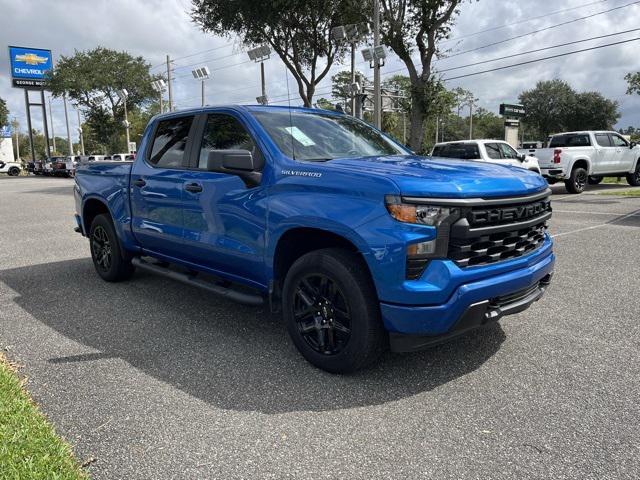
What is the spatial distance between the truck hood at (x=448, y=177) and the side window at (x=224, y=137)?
831 mm

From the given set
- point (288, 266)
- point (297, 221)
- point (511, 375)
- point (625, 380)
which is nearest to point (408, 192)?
point (297, 221)

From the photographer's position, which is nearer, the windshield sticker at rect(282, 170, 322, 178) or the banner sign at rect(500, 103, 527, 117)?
the windshield sticker at rect(282, 170, 322, 178)

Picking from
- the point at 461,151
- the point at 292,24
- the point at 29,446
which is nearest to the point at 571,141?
the point at 461,151

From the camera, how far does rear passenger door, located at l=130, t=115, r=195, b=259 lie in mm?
4680

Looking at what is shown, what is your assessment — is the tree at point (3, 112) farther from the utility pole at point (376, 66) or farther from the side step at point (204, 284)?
the side step at point (204, 284)

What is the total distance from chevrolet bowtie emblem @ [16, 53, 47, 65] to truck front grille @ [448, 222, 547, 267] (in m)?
79.6

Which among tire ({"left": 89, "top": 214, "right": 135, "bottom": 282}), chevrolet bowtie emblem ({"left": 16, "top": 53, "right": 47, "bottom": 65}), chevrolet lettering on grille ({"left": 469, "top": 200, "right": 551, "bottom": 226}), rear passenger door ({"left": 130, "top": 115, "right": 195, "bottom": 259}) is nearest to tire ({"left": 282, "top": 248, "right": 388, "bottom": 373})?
chevrolet lettering on grille ({"left": 469, "top": 200, "right": 551, "bottom": 226})

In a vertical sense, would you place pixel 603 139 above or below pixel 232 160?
above

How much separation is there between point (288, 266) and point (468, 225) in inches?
56.4

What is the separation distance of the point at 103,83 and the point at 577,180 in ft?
158

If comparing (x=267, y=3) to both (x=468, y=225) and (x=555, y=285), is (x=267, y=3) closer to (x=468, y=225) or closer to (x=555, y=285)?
(x=555, y=285)

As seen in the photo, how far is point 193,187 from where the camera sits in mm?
4395

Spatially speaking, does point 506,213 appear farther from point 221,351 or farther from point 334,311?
point 221,351

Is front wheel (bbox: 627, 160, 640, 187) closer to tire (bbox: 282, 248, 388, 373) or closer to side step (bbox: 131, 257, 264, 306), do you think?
side step (bbox: 131, 257, 264, 306)
